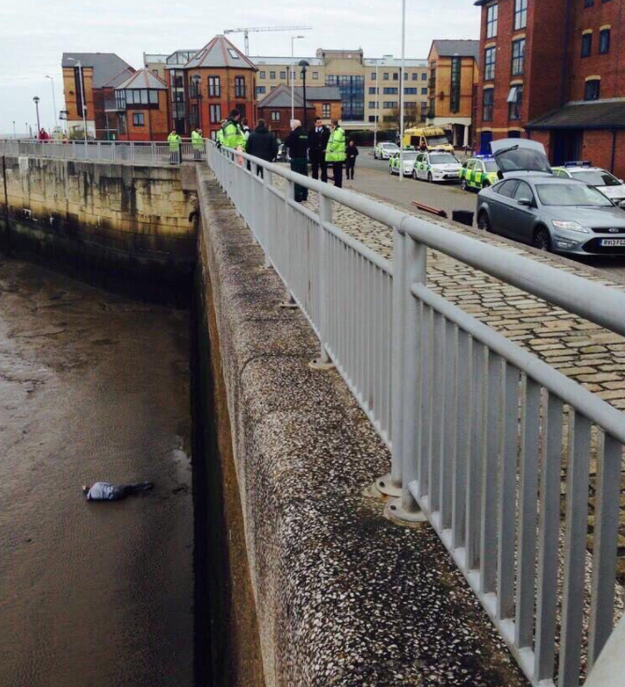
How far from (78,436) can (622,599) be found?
36.1 ft

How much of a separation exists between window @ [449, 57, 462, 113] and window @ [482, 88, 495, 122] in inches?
1344

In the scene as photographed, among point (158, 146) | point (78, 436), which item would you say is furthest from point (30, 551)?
point (158, 146)

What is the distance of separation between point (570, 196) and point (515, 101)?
31.5 metres

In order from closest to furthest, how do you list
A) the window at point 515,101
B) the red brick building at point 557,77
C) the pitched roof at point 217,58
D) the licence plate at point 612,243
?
the licence plate at point 612,243 → the red brick building at point 557,77 → the window at point 515,101 → the pitched roof at point 217,58

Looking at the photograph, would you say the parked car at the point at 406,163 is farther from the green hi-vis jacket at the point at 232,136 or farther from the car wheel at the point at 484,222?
the car wheel at the point at 484,222

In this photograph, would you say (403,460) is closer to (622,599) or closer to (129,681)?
(622,599)

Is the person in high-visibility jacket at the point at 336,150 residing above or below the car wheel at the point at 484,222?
above

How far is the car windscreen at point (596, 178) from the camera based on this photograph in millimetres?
22438

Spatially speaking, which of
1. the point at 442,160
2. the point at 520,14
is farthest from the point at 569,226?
the point at 520,14

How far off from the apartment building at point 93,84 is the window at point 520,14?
225 feet

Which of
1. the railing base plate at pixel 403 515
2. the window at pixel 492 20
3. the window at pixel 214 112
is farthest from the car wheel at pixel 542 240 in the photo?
the window at pixel 214 112

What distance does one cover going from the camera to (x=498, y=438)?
6.08 ft

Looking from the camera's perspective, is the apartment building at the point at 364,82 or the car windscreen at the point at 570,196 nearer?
the car windscreen at the point at 570,196

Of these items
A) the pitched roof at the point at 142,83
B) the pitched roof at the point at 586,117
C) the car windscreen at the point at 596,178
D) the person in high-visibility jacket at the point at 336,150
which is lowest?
the car windscreen at the point at 596,178
